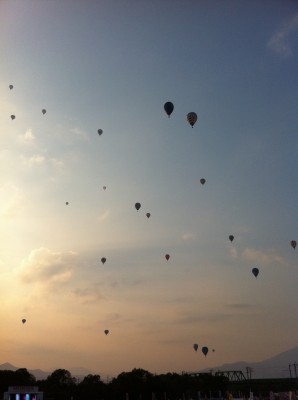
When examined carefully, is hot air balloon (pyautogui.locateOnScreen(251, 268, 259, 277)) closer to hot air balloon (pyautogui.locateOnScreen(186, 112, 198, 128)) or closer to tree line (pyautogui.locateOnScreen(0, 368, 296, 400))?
hot air balloon (pyautogui.locateOnScreen(186, 112, 198, 128))

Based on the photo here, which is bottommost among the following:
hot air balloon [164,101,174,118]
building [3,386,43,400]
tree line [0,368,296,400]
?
building [3,386,43,400]

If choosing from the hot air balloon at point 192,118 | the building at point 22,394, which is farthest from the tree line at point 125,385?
the hot air balloon at point 192,118

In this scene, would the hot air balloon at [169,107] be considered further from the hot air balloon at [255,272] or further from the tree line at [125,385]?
the tree line at [125,385]

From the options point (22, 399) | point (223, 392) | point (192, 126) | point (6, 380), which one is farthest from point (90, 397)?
point (192, 126)

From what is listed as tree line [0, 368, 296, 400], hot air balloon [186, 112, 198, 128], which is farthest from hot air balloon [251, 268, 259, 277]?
tree line [0, 368, 296, 400]

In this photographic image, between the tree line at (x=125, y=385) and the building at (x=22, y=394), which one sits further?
the tree line at (x=125, y=385)

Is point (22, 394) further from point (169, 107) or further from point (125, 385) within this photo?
point (125, 385)

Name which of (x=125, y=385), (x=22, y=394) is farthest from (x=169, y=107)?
(x=125, y=385)

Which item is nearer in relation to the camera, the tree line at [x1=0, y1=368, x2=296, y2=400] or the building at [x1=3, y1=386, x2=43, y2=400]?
the building at [x1=3, y1=386, x2=43, y2=400]

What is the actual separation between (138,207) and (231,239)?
47.0 ft

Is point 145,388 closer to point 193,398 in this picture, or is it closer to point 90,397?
point 90,397

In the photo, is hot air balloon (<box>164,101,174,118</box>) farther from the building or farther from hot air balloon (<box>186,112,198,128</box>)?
the building

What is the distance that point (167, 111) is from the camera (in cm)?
5412

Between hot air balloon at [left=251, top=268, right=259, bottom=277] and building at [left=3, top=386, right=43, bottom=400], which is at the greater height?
hot air balloon at [left=251, top=268, right=259, bottom=277]
